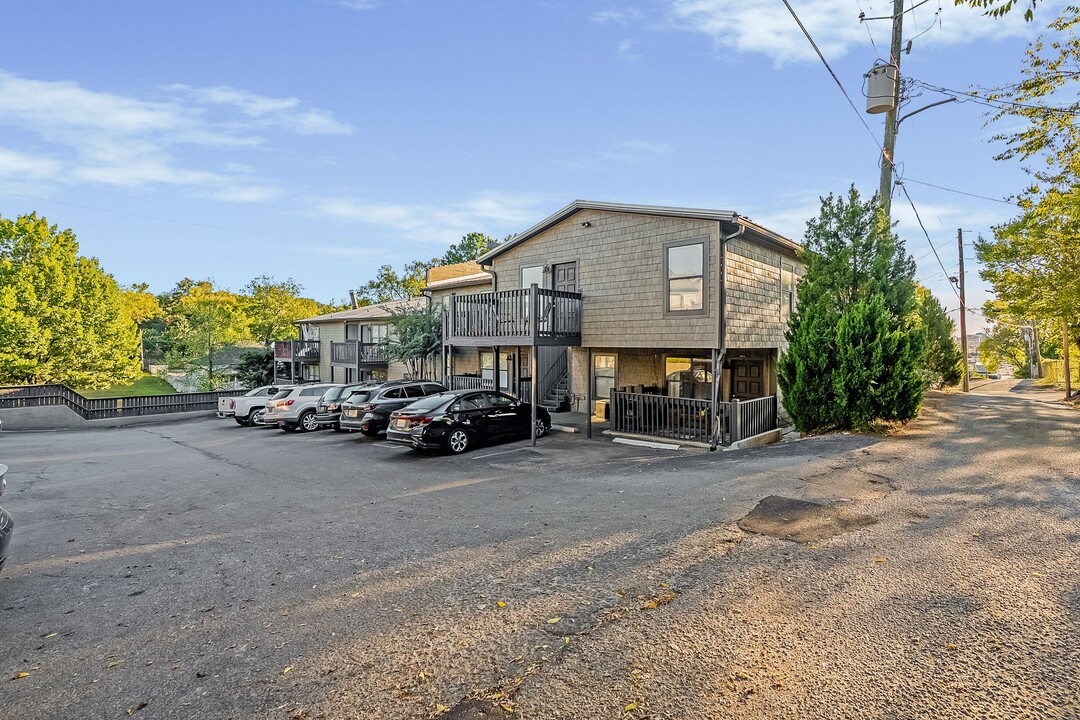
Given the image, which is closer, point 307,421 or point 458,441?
point 458,441

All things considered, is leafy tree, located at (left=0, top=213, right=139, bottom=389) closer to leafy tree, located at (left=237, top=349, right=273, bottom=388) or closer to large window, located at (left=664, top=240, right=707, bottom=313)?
leafy tree, located at (left=237, top=349, right=273, bottom=388)

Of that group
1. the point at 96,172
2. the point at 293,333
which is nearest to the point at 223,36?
the point at 96,172

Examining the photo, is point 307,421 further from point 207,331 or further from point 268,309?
point 268,309

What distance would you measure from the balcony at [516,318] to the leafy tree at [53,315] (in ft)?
76.9

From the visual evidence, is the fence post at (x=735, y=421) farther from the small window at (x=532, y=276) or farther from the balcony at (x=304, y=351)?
the balcony at (x=304, y=351)

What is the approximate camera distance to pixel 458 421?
1259 centimetres

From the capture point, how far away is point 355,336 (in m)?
29.4

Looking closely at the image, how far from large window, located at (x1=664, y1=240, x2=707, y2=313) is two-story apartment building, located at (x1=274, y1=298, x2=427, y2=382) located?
1486cm

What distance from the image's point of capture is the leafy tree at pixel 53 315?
83.4 feet

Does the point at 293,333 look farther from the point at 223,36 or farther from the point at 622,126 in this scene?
the point at 622,126

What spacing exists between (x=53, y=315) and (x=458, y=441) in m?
27.0

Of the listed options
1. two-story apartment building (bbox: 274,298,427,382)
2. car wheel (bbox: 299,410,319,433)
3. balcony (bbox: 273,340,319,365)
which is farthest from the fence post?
balcony (bbox: 273,340,319,365)

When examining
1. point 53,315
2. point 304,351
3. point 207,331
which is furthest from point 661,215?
point 207,331

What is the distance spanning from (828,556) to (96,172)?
100ft
